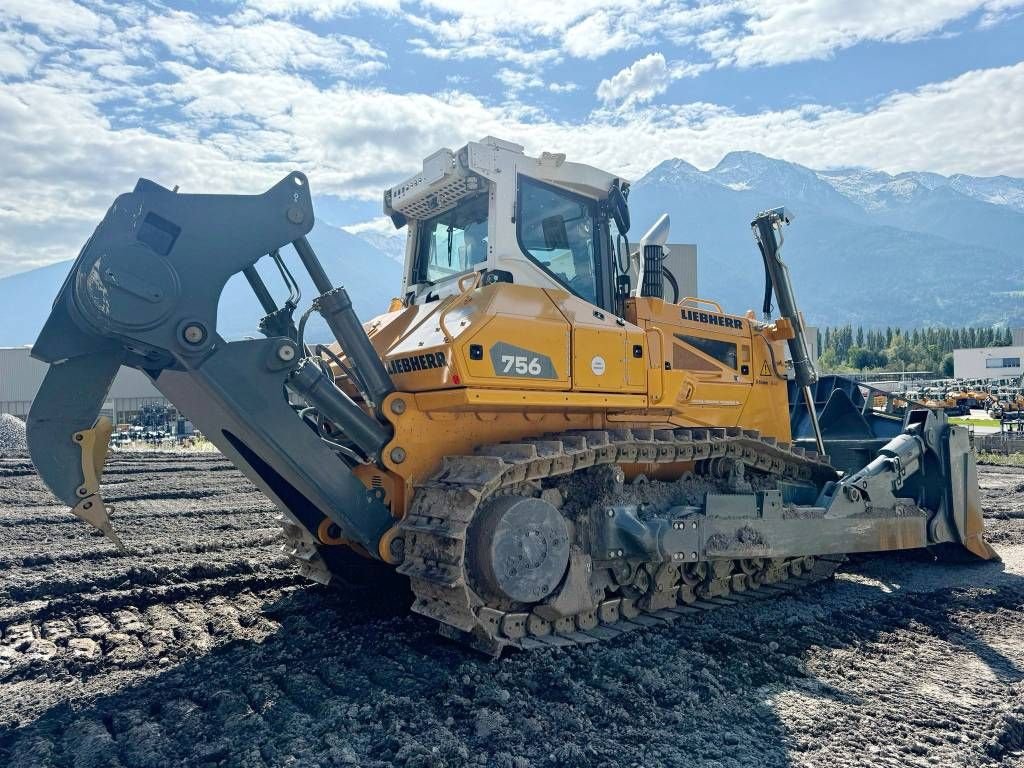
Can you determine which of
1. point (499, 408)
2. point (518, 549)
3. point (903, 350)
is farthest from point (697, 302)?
point (903, 350)

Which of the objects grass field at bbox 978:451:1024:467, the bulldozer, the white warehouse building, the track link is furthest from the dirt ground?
the white warehouse building

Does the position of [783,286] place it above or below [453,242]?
below

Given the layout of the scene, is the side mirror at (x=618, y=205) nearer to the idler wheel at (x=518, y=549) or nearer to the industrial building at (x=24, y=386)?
the idler wheel at (x=518, y=549)

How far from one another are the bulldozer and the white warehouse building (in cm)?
8911

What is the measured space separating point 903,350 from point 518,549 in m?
114

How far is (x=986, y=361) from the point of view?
84.9 metres

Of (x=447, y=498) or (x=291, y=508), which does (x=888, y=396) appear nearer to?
(x=447, y=498)

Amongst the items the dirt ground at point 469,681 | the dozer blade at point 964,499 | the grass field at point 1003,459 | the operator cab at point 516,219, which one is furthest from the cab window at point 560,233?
the grass field at point 1003,459

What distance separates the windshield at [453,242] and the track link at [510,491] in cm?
169

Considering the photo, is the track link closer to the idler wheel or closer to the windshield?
the idler wheel

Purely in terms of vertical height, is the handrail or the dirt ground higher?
the handrail

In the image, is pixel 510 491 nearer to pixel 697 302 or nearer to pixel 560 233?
pixel 560 233

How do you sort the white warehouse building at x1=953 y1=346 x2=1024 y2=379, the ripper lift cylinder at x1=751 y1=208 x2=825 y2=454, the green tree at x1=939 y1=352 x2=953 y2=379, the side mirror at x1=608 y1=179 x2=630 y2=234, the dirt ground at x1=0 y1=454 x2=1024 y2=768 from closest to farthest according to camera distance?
1. the dirt ground at x1=0 y1=454 x2=1024 y2=768
2. the side mirror at x1=608 y1=179 x2=630 y2=234
3. the ripper lift cylinder at x1=751 y1=208 x2=825 y2=454
4. the white warehouse building at x1=953 y1=346 x2=1024 y2=379
5. the green tree at x1=939 y1=352 x2=953 y2=379

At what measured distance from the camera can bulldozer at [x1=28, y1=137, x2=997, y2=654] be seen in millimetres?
4797
